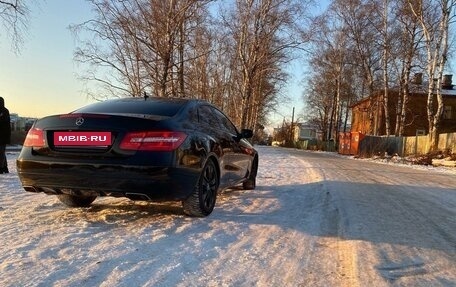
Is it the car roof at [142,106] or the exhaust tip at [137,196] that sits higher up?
the car roof at [142,106]

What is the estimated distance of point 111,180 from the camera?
4.75 meters

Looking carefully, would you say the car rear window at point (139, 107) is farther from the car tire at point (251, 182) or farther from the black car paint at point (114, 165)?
the car tire at point (251, 182)

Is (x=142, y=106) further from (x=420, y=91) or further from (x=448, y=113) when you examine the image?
(x=448, y=113)

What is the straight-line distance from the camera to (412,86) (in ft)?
132

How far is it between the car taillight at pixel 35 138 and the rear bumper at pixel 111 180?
0.21 metres

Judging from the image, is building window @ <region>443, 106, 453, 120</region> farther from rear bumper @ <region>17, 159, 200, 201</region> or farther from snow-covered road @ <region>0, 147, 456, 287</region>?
rear bumper @ <region>17, 159, 200, 201</region>

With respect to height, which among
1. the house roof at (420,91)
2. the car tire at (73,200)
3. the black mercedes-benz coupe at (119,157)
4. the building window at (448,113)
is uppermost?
the house roof at (420,91)

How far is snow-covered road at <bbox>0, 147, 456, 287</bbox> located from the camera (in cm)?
350

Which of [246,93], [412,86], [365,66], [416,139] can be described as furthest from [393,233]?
[412,86]

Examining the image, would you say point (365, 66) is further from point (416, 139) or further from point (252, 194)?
point (252, 194)

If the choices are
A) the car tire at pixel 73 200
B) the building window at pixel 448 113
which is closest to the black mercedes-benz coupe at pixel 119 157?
the car tire at pixel 73 200

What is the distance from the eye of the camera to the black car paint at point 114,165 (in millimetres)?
4738

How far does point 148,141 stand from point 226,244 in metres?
1.28

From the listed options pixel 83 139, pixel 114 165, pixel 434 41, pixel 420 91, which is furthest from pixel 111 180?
pixel 420 91
